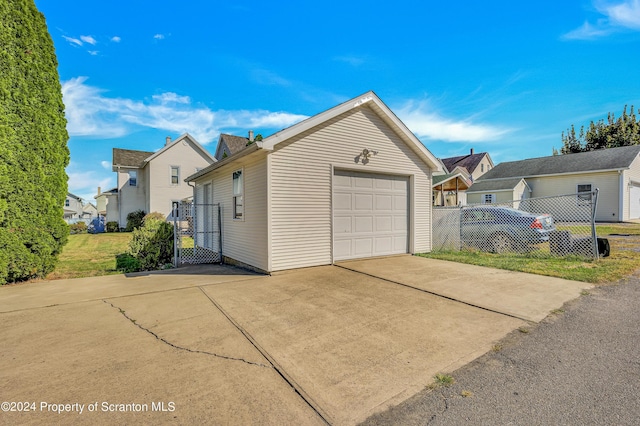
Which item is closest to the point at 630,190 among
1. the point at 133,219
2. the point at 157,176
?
the point at 157,176

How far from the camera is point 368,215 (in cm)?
808

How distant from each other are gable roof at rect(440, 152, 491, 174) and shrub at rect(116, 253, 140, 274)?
38.0 metres

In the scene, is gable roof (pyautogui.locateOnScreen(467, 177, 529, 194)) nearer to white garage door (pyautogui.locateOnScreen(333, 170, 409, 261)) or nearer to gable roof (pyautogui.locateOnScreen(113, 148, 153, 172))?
white garage door (pyautogui.locateOnScreen(333, 170, 409, 261))

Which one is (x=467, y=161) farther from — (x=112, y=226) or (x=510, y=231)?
(x=112, y=226)

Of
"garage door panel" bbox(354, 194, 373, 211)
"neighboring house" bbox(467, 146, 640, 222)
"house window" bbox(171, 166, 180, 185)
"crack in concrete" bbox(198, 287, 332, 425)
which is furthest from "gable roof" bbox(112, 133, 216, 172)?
"neighboring house" bbox(467, 146, 640, 222)

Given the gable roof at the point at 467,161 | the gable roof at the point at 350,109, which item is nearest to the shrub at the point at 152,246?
the gable roof at the point at 350,109

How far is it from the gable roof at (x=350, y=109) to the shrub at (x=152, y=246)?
232cm

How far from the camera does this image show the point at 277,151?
6.53 meters

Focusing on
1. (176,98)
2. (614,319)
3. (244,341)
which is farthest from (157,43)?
(614,319)

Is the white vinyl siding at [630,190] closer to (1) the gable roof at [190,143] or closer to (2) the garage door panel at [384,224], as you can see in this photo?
(2) the garage door panel at [384,224]

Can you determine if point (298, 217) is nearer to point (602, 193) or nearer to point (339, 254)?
point (339, 254)

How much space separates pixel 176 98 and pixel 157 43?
3496mm

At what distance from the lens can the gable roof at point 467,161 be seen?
39628mm

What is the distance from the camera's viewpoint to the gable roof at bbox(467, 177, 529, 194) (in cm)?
2394
